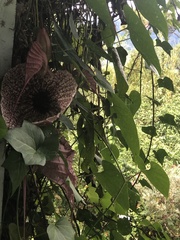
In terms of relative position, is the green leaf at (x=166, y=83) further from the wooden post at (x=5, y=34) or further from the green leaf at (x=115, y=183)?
the wooden post at (x=5, y=34)

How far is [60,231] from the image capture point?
0.35 meters

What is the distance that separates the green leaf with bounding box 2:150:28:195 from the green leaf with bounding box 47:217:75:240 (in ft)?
0.18

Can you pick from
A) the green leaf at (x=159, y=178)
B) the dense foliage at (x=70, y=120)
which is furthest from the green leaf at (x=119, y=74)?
the green leaf at (x=159, y=178)

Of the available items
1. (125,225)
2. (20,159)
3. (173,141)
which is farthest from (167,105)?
Result: (20,159)

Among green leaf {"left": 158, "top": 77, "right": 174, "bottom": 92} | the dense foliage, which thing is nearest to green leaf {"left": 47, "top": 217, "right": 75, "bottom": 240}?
the dense foliage

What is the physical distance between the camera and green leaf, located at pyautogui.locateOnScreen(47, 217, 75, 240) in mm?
331

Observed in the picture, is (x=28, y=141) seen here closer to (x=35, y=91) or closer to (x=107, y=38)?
(x=35, y=91)

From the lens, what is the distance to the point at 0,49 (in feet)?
1.13

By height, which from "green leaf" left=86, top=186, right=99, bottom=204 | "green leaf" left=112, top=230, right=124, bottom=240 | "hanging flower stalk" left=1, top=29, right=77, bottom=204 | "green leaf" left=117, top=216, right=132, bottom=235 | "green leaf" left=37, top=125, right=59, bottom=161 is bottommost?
"green leaf" left=112, top=230, right=124, bottom=240

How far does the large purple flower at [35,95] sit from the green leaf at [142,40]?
75 millimetres

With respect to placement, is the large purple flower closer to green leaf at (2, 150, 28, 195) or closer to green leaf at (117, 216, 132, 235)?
green leaf at (2, 150, 28, 195)

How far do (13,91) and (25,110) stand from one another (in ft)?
0.07

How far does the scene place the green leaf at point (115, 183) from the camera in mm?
436

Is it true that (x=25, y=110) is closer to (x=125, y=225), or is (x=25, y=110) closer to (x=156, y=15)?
(x=156, y=15)
